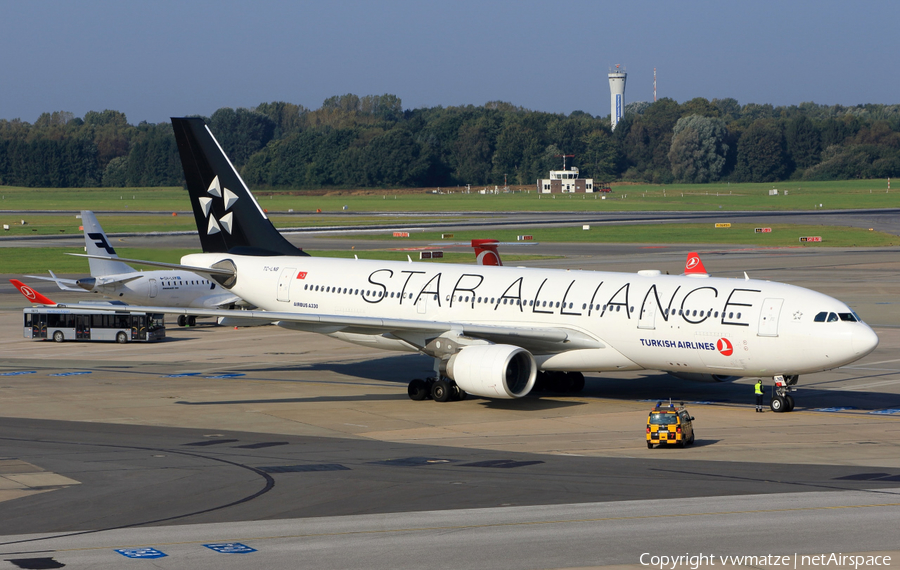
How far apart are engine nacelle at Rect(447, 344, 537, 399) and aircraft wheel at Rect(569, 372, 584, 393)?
4.14 metres

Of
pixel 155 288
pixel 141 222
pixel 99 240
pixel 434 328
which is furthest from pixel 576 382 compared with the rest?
pixel 141 222

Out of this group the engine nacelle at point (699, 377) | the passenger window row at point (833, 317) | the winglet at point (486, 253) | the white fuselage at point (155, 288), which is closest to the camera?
the passenger window row at point (833, 317)

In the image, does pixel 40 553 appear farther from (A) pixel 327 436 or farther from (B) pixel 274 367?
(B) pixel 274 367

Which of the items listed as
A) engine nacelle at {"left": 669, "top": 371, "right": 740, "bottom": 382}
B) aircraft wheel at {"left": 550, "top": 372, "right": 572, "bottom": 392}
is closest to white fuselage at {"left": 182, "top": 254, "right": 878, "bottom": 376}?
engine nacelle at {"left": 669, "top": 371, "right": 740, "bottom": 382}

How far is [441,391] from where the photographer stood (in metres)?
37.3

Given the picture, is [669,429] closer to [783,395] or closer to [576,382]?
[783,395]

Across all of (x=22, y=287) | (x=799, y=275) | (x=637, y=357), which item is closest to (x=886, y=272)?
(x=799, y=275)

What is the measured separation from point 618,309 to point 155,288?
33.0m

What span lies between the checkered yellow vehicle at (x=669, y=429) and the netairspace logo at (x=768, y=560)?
35.4ft

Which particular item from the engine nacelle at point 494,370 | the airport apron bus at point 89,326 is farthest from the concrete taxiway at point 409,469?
the airport apron bus at point 89,326

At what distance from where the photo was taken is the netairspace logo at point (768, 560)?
17344 mm

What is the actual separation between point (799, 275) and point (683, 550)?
218 ft

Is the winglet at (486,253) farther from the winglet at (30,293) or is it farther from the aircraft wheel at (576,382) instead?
the winglet at (30,293)

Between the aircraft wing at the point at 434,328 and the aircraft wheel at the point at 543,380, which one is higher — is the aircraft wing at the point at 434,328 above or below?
above
